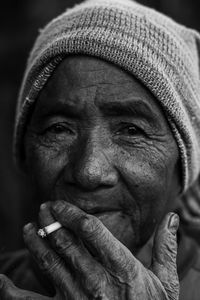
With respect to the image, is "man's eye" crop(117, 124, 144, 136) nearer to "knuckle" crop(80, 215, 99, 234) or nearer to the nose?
the nose

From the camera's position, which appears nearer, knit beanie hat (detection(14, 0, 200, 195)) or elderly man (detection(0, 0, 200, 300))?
elderly man (detection(0, 0, 200, 300))

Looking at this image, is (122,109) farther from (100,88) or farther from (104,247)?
(104,247)

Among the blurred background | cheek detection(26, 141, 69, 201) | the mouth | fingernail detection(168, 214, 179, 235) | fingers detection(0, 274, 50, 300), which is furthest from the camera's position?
the blurred background

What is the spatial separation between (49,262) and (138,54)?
103 centimetres

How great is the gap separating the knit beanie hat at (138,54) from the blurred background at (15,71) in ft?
7.34

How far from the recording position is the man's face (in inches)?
91.7

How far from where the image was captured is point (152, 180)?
7.98 feet

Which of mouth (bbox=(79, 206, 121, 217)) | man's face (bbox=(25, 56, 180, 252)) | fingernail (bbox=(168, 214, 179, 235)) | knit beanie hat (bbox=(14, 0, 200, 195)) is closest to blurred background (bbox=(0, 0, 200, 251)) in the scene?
knit beanie hat (bbox=(14, 0, 200, 195))

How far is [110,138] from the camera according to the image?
241 cm

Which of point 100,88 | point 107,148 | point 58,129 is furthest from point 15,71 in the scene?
point 107,148

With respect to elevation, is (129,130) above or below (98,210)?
above

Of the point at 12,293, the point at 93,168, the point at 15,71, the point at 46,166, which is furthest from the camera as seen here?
the point at 15,71

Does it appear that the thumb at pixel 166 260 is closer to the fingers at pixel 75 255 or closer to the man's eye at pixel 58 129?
the fingers at pixel 75 255

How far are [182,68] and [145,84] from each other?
29 centimetres
